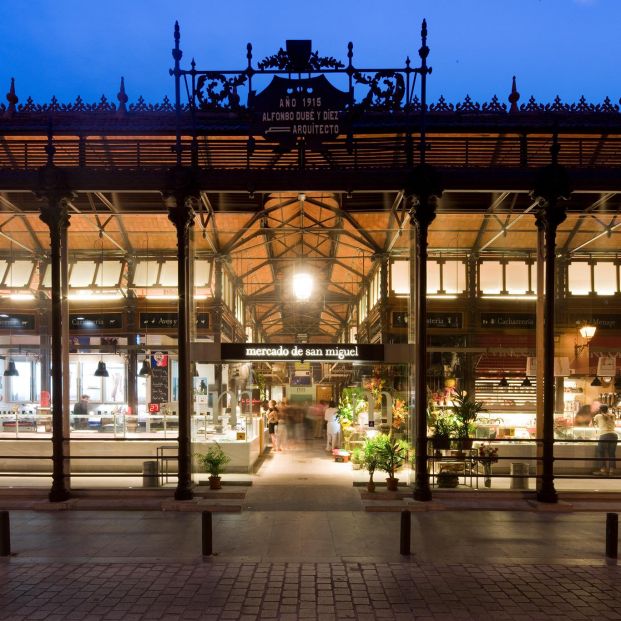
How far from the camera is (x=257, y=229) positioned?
16.4 meters

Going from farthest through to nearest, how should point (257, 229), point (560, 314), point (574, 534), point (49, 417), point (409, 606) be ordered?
1. point (560, 314)
2. point (257, 229)
3. point (49, 417)
4. point (574, 534)
5. point (409, 606)

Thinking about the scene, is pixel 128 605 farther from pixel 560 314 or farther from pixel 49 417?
pixel 560 314

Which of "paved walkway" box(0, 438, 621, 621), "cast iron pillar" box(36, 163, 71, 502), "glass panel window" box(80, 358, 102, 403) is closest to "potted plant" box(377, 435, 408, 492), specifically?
"paved walkway" box(0, 438, 621, 621)

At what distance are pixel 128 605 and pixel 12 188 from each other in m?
8.69

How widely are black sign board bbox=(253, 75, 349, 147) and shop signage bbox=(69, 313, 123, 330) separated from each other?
8100 millimetres

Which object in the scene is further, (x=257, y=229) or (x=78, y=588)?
(x=257, y=229)

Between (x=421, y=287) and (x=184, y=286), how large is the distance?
468 cm

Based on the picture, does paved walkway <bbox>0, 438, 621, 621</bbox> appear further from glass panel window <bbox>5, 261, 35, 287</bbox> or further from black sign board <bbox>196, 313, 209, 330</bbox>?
glass panel window <bbox>5, 261, 35, 287</bbox>

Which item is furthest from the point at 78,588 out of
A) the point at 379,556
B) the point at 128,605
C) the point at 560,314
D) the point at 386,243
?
the point at 560,314

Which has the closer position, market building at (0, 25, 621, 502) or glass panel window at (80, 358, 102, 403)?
market building at (0, 25, 621, 502)

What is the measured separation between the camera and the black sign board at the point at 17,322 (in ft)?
53.8

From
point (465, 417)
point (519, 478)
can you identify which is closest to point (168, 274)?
point (465, 417)

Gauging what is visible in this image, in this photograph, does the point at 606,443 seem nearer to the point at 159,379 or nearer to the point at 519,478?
the point at 519,478

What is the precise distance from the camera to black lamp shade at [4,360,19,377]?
51.7 feet
